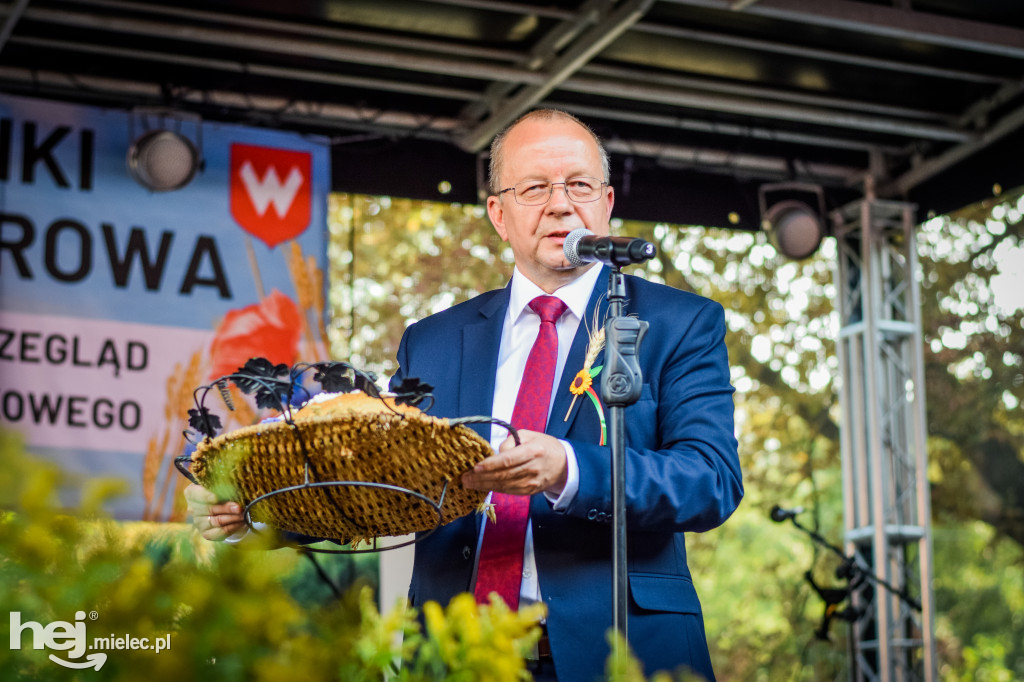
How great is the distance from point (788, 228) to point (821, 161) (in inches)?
18.4

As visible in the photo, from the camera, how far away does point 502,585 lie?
6.57 feet

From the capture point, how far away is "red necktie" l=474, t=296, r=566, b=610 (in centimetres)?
201

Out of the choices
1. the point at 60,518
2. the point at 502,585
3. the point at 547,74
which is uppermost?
the point at 547,74

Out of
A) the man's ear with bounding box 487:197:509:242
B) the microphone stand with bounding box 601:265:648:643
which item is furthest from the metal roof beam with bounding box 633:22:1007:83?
the microphone stand with bounding box 601:265:648:643

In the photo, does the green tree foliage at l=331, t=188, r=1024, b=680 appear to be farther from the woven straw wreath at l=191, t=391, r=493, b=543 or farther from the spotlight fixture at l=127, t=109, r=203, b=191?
the woven straw wreath at l=191, t=391, r=493, b=543

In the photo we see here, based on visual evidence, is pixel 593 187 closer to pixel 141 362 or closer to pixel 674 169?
pixel 141 362

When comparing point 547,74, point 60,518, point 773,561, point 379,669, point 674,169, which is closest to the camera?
point 60,518

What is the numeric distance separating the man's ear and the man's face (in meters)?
0.08

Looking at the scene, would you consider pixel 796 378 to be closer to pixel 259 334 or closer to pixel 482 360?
pixel 259 334

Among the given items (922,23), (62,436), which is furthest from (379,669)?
(922,23)

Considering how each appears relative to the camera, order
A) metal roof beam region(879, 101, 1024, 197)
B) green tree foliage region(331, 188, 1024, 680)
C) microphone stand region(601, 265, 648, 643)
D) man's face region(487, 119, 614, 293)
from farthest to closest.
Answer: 1. green tree foliage region(331, 188, 1024, 680)
2. metal roof beam region(879, 101, 1024, 197)
3. man's face region(487, 119, 614, 293)
4. microphone stand region(601, 265, 648, 643)

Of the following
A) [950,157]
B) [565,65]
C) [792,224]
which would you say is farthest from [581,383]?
[950,157]

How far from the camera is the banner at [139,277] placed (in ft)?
16.9

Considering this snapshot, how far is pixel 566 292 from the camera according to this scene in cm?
234
